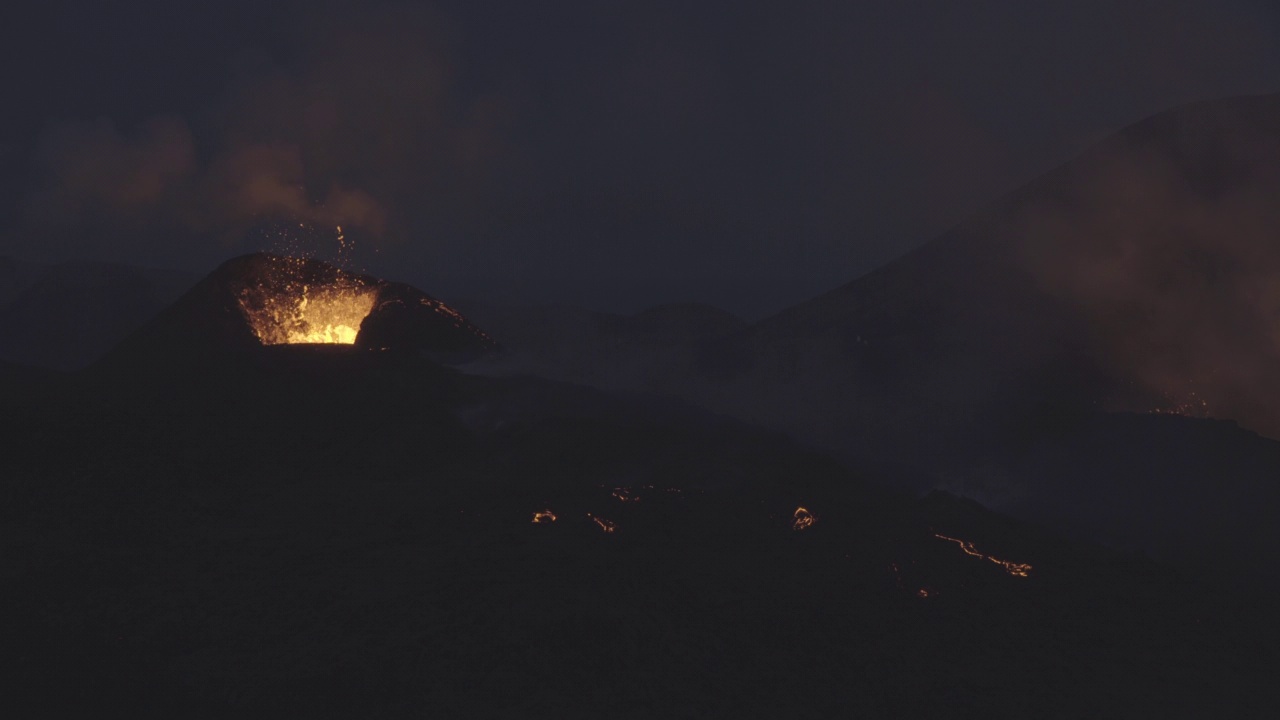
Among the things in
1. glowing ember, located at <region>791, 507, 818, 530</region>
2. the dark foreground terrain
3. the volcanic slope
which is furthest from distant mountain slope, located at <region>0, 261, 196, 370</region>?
glowing ember, located at <region>791, 507, 818, 530</region>

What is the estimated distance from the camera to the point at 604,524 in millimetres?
16094

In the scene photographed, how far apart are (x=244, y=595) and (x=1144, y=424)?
2441cm

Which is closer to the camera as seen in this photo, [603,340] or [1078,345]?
[1078,345]

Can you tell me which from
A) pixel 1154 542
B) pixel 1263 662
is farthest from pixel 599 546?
pixel 1154 542

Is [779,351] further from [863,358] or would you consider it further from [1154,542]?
[1154,542]

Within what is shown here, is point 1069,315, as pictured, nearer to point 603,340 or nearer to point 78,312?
point 603,340

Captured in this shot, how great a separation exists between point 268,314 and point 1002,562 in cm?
2134

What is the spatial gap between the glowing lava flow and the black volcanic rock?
16272 mm

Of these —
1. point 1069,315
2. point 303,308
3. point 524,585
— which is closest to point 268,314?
point 303,308

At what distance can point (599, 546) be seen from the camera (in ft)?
50.0

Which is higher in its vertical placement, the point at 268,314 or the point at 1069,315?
the point at 1069,315

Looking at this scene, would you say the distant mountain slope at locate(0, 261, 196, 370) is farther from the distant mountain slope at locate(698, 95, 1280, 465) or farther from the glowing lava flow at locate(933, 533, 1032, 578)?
the glowing lava flow at locate(933, 533, 1032, 578)

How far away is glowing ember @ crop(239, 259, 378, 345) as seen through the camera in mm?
28438

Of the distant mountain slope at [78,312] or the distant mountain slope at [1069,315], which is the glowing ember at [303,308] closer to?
the distant mountain slope at [1069,315]
